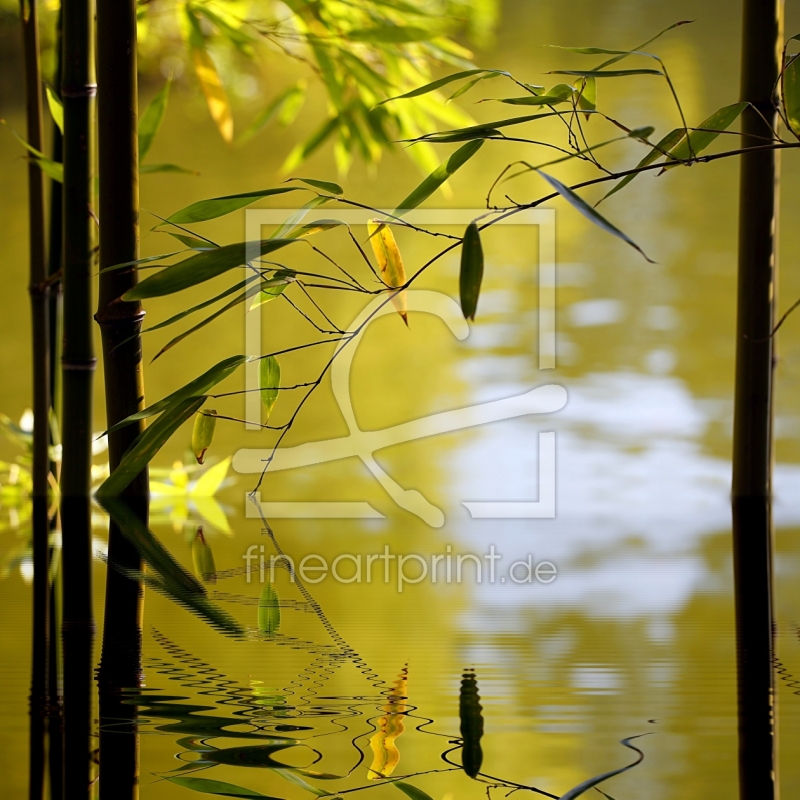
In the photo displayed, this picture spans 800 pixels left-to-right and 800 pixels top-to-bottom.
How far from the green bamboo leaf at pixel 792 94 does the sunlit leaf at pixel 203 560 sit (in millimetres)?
441

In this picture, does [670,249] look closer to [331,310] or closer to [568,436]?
[568,436]

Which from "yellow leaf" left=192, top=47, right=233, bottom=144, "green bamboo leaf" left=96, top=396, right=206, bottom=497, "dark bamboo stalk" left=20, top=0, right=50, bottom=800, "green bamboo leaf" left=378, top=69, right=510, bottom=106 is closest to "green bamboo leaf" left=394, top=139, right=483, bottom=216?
"green bamboo leaf" left=378, top=69, right=510, bottom=106

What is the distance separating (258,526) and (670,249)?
148 cm

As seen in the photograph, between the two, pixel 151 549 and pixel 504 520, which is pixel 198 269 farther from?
pixel 504 520

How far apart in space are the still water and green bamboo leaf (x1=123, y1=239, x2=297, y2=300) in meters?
0.16

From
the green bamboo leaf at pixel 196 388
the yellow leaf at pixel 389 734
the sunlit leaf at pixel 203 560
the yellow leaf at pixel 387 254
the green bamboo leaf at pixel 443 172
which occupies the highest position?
the green bamboo leaf at pixel 443 172

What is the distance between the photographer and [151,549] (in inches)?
27.0

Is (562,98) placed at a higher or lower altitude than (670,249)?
lower

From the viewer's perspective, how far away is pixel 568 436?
185 cm

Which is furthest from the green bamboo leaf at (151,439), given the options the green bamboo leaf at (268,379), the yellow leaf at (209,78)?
the yellow leaf at (209,78)

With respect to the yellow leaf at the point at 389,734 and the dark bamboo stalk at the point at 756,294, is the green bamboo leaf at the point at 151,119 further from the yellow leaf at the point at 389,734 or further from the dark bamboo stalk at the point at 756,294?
the yellow leaf at the point at 389,734

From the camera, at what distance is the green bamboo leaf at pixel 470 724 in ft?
0.82

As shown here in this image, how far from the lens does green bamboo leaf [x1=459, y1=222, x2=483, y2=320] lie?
1.32ft

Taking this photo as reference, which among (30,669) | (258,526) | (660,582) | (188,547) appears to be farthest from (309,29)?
(30,669)
